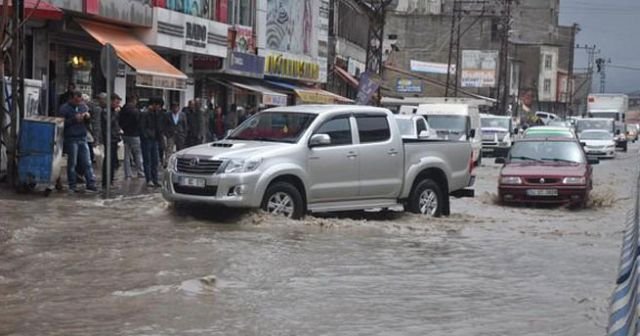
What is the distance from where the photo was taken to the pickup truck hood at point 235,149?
12.7 metres

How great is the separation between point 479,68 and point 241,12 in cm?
4097

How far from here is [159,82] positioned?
22.8m

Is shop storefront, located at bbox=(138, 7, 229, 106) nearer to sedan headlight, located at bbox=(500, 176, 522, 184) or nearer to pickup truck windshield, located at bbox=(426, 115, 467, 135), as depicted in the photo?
pickup truck windshield, located at bbox=(426, 115, 467, 135)

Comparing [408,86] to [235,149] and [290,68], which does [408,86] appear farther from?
[235,149]

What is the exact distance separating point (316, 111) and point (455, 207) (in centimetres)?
571

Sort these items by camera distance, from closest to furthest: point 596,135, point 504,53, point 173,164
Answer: point 173,164, point 596,135, point 504,53

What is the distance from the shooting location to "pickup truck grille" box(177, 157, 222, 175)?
1265 cm

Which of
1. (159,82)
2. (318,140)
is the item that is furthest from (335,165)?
(159,82)

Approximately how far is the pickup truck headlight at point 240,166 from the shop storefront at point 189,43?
1300 centimetres

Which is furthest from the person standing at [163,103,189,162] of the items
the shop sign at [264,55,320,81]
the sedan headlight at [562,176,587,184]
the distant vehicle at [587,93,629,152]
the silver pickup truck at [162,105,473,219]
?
the distant vehicle at [587,93,629,152]

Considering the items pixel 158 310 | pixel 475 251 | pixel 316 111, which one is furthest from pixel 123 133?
pixel 158 310

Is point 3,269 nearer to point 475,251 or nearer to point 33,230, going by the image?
point 33,230

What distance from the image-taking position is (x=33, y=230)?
11.9 meters

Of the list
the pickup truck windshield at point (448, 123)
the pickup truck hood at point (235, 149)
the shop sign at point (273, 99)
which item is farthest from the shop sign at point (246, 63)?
the pickup truck hood at point (235, 149)
